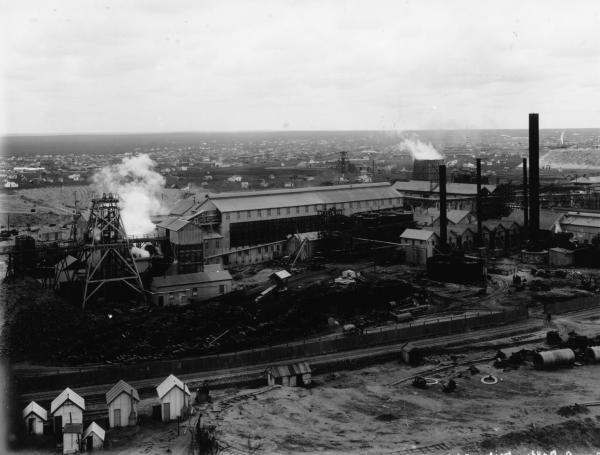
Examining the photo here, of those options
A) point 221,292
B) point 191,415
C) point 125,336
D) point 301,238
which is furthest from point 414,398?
point 301,238

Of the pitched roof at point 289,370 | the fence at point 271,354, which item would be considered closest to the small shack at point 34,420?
the fence at point 271,354

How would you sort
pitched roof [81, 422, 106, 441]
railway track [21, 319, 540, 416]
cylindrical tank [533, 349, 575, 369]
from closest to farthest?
1. pitched roof [81, 422, 106, 441]
2. railway track [21, 319, 540, 416]
3. cylindrical tank [533, 349, 575, 369]

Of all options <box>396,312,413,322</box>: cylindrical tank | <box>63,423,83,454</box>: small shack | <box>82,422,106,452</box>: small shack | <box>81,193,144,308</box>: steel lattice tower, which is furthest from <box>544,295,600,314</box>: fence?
<box>63,423,83,454</box>: small shack

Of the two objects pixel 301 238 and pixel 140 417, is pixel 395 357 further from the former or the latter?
pixel 301 238

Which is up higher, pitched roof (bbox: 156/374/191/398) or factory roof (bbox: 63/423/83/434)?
pitched roof (bbox: 156/374/191/398)

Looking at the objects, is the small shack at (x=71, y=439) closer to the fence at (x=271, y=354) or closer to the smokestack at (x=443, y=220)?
the fence at (x=271, y=354)

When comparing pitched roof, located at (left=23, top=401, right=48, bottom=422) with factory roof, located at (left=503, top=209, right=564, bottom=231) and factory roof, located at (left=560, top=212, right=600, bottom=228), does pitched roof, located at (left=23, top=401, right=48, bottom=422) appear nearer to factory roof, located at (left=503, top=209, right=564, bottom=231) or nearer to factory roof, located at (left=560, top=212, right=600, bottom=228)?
factory roof, located at (left=503, top=209, right=564, bottom=231)
